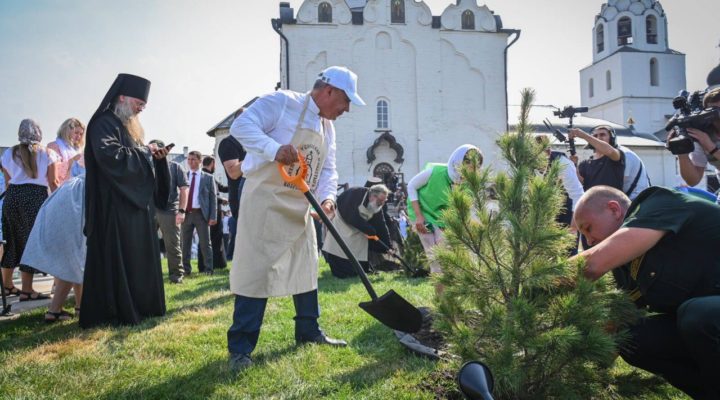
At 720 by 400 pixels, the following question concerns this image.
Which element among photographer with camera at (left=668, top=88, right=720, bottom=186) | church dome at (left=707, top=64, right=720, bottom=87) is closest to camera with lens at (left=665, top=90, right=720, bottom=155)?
photographer with camera at (left=668, top=88, right=720, bottom=186)

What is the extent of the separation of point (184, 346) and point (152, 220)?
1375mm

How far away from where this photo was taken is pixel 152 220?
4.87 meters

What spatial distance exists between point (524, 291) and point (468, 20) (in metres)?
32.9

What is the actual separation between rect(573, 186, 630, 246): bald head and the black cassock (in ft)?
11.7

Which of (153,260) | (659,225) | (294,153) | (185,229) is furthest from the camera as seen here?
(185,229)

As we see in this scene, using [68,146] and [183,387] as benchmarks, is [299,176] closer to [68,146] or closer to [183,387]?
[183,387]

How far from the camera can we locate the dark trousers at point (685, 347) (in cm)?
234

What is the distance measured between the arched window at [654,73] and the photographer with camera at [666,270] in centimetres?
6376

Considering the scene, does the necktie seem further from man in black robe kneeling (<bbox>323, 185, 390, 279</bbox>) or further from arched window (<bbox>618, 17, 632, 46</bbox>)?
arched window (<bbox>618, 17, 632, 46</bbox>)

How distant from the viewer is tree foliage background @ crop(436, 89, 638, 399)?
237 cm

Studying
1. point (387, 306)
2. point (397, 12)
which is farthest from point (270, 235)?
point (397, 12)

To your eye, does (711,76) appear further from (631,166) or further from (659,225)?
(659,225)

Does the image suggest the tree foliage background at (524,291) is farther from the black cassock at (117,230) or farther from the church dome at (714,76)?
the church dome at (714,76)

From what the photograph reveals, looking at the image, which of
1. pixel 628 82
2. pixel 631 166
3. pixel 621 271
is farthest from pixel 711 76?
pixel 621 271
